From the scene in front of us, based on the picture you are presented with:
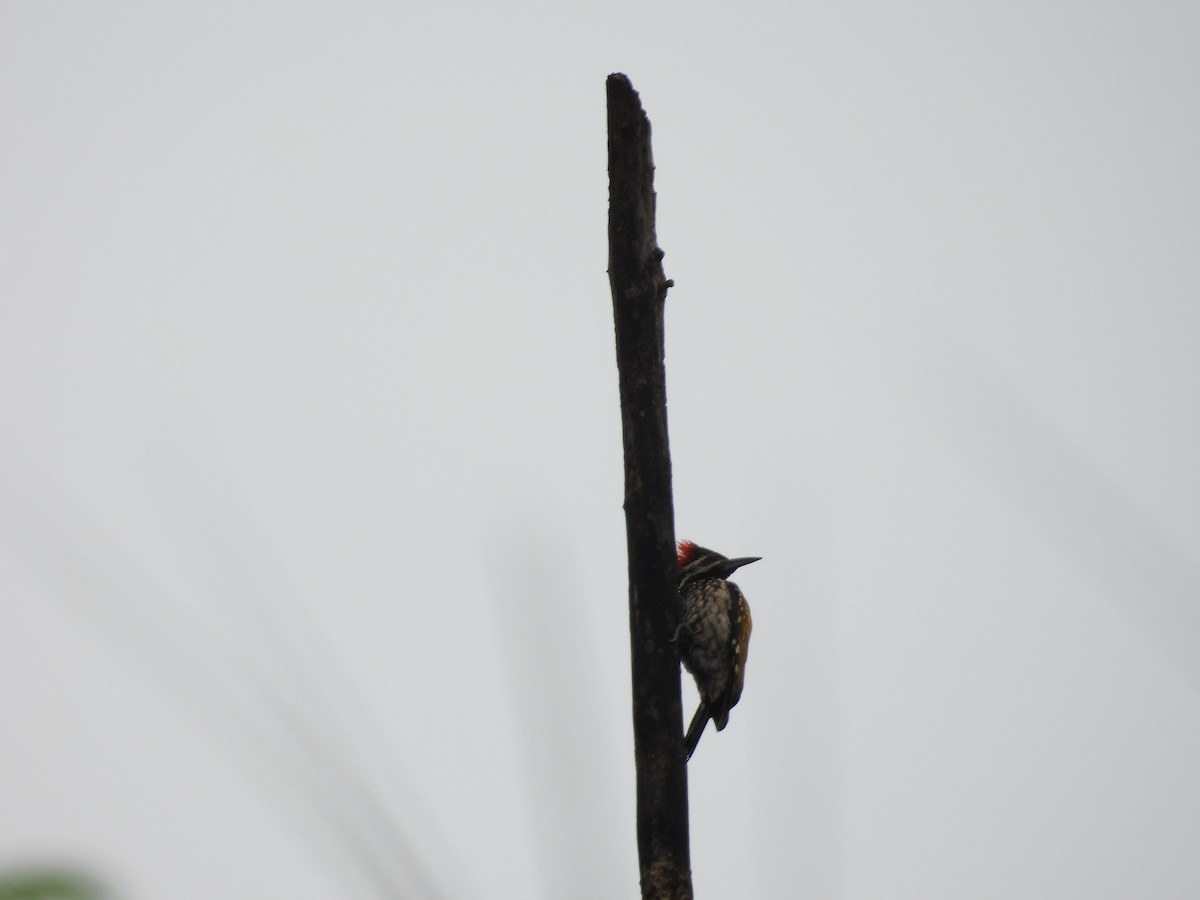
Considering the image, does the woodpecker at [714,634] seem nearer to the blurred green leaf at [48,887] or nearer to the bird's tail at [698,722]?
the bird's tail at [698,722]

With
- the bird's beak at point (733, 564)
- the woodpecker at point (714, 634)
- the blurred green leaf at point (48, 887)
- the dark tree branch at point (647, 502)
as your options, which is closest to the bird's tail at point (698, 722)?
the woodpecker at point (714, 634)

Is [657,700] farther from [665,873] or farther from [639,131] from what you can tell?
[639,131]

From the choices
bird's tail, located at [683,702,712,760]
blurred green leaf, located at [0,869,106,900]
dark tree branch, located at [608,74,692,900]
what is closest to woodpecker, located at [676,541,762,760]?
bird's tail, located at [683,702,712,760]

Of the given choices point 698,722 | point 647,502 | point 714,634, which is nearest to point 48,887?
point 647,502

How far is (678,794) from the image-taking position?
218cm

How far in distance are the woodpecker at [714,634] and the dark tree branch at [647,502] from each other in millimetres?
4141

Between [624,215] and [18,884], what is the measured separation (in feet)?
6.28

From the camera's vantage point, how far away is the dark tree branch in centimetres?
216

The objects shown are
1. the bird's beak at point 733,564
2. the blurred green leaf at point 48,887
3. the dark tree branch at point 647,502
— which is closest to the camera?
the blurred green leaf at point 48,887

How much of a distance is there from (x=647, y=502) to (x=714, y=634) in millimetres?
4287

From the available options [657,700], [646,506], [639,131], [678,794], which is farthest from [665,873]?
[639,131]

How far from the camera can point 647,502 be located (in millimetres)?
2400

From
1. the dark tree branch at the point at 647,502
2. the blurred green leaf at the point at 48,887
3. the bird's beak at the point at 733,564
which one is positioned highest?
the bird's beak at the point at 733,564

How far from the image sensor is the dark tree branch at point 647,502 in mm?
2158
